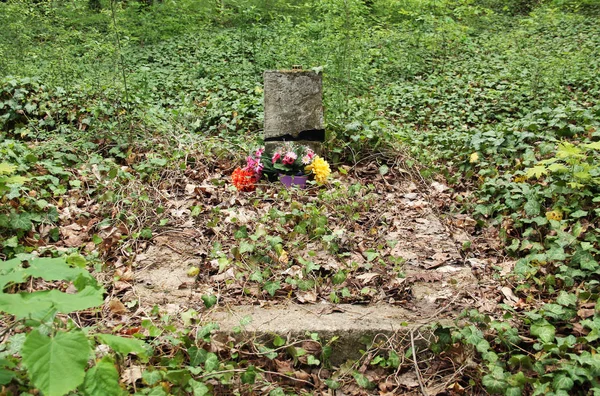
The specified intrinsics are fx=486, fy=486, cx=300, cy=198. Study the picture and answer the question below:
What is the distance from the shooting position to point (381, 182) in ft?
17.9

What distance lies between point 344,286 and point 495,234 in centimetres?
162

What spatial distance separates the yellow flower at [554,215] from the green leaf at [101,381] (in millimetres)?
3568

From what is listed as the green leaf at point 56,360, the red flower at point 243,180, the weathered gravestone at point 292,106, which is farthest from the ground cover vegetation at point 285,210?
the weathered gravestone at point 292,106

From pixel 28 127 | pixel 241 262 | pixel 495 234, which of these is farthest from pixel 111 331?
pixel 28 127

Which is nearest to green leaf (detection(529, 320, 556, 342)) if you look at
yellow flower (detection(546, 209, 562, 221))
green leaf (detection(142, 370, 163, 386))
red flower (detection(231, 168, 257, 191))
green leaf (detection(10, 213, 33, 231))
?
yellow flower (detection(546, 209, 562, 221))

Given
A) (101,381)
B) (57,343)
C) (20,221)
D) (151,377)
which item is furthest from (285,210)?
(57,343)

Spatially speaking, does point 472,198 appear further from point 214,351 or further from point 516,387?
point 214,351

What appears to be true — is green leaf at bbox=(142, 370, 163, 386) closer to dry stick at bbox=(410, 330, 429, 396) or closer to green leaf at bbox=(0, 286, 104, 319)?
green leaf at bbox=(0, 286, 104, 319)

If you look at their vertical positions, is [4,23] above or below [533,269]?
above

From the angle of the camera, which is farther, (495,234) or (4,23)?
(4,23)

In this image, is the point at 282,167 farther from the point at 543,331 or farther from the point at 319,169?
the point at 543,331

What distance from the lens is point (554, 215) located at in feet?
13.1

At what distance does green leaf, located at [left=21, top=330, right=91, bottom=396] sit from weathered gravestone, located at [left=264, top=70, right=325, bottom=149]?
4.04 meters

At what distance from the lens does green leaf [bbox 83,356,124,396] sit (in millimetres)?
1678
